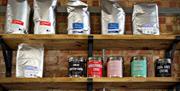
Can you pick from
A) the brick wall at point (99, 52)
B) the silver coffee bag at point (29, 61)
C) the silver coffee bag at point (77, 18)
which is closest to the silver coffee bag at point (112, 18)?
the silver coffee bag at point (77, 18)

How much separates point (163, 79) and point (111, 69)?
35 cm

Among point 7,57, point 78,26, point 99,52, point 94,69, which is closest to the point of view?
point 94,69

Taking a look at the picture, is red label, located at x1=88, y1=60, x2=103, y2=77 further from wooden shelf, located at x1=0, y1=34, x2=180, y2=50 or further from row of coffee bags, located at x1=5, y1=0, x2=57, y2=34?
row of coffee bags, located at x1=5, y1=0, x2=57, y2=34

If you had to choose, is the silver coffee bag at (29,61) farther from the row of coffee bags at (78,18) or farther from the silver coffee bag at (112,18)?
the silver coffee bag at (112,18)

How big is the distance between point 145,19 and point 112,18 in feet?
0.79

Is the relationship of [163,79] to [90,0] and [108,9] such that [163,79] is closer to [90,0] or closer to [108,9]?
[108,9]

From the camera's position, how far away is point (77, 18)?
2.54 m

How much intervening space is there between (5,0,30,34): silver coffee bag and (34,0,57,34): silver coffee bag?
0.07 meters

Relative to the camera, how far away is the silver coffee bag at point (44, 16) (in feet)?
8.18

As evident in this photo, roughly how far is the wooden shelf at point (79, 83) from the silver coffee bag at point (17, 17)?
36cm

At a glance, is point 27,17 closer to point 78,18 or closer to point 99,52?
point 78,18

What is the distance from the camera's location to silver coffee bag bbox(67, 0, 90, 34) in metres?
2.50

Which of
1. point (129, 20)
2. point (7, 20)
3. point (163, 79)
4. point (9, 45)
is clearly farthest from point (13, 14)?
point (163, 79)

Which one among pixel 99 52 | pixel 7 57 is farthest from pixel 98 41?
pixel 7 57
